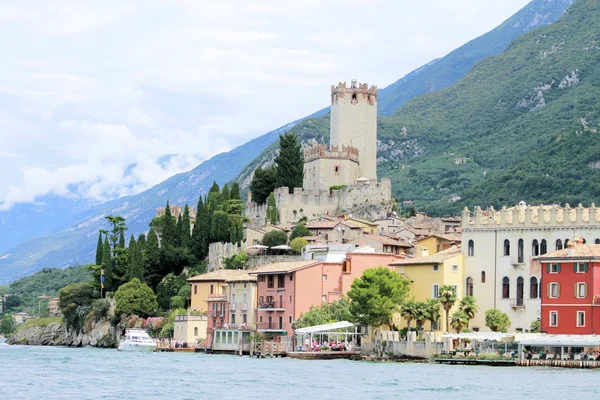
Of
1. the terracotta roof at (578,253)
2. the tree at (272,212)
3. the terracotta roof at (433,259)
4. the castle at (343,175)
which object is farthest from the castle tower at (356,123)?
the terracotta roof at (578,253)

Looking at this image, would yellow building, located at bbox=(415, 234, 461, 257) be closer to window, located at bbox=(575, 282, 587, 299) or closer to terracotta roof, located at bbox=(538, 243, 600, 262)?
terracotta roof, located at bbox=(538, 243, 600, 262)

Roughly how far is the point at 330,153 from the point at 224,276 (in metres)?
24.3

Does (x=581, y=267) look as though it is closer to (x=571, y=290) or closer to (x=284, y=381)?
(x=571, y=290)

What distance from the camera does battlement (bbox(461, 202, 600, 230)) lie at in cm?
8119

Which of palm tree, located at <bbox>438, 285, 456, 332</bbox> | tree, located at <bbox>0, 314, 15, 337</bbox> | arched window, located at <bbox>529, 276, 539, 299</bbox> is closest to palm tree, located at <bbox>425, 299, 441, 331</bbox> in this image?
palm tree, located at <bbox>438, 285, 456, 332</bbox>

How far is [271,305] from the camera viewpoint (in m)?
92.3

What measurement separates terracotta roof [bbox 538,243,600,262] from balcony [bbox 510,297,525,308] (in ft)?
16.8

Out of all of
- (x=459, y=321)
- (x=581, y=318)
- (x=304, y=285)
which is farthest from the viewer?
(x=304, y=285)

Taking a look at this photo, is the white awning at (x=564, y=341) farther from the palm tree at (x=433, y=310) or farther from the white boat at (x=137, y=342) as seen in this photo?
the white boat at (x=137, y=342)

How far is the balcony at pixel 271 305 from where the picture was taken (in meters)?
91.4

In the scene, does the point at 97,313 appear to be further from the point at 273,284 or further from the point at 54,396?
the point at 54,396

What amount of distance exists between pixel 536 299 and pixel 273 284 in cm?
1972

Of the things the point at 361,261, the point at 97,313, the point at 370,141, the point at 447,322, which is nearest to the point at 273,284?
the point at 361,261

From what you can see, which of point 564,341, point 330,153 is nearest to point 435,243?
point 330,153
